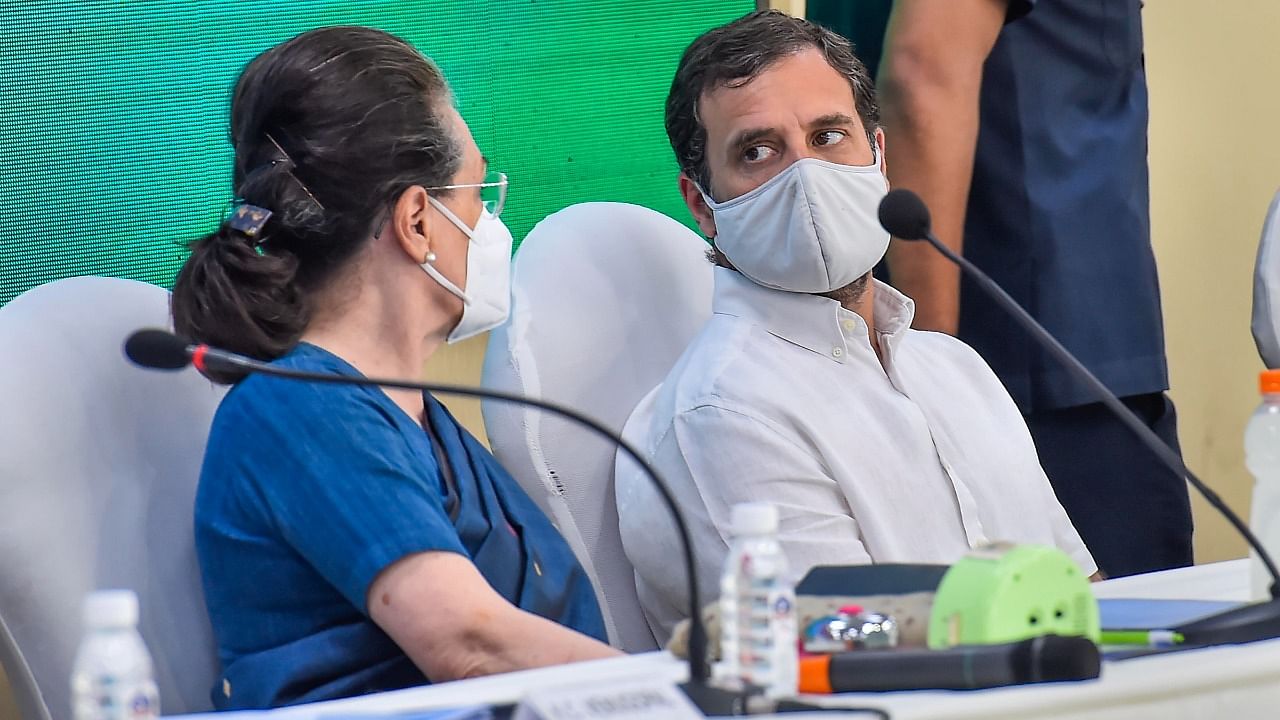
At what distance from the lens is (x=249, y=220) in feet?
5.22

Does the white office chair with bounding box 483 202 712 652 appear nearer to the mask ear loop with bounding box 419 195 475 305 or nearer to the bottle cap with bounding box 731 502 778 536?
the mask ear loop with bounding box 419 195 475 305

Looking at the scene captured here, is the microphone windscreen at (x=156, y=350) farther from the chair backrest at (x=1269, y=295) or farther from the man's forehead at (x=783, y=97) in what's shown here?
the chair backrest at (x=1269, y=295)

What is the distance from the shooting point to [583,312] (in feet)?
6.39

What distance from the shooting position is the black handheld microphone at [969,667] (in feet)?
3.12

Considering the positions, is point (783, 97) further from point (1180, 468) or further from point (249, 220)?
point (1180, 468)

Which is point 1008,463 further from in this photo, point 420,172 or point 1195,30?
point 1195,30

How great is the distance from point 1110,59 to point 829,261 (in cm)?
65

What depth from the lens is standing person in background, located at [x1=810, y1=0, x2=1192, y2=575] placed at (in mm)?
2150

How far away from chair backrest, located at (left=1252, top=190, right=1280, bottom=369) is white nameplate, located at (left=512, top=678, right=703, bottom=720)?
5.79 ft

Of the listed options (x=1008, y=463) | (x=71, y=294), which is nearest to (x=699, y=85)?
(x=1008, y=463)

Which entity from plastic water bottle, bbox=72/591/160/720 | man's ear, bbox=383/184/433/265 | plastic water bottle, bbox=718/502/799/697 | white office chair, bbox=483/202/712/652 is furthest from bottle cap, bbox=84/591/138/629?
white office chair, bbox=483/202/712/652

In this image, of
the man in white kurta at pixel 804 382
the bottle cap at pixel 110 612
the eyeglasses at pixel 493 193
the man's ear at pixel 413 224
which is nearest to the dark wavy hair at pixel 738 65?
the man in white kurta at pixel 804 382

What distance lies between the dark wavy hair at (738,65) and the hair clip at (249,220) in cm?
59

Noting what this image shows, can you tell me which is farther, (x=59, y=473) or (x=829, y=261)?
(x=829, y=261)
